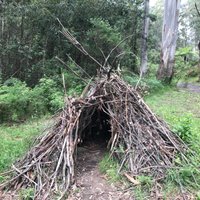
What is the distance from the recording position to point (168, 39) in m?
12.5

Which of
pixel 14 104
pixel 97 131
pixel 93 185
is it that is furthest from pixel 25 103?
pixel 93 185

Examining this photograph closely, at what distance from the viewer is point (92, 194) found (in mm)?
3770

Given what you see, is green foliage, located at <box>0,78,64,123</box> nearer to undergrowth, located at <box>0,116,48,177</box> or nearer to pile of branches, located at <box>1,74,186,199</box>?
undergrowth, located at <box>0,116,48,177</box>

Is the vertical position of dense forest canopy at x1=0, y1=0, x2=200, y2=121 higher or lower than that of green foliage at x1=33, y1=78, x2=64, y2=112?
higher

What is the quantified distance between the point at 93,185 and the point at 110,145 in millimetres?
970

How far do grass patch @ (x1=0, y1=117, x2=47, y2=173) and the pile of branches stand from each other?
53 cm

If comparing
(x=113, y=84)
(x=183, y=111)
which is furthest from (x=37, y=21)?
(x=113, y=84)

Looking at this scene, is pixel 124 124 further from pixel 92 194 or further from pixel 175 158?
pixel 92 194

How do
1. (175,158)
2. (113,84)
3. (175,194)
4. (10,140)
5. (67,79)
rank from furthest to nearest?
(67,79) < (10,140) < (113,84) < (175,158) < (175,194)

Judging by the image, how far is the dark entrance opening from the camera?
519 centimetres

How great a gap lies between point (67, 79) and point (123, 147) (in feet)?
18.2

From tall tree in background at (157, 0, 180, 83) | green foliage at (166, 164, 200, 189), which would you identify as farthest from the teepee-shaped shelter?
tall tree in background at (157, 0, 180, 83)

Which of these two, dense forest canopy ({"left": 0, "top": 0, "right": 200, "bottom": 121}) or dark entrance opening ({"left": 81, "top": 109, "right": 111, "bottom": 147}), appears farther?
dense forest canopy ({"left": 0, "top": 0, "right": 200, "bottom": 121})

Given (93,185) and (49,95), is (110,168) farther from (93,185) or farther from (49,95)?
(49,95)
